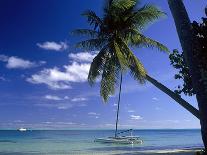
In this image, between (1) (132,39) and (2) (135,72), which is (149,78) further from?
(1) (132,39)

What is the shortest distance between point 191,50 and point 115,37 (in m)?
9.65

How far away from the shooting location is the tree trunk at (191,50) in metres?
10.2

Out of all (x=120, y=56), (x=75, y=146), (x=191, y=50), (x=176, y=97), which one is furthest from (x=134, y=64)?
(x=75, y=146)

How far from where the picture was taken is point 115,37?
66.2 feet

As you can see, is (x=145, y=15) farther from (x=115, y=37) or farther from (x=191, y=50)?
(x=191, y=50)

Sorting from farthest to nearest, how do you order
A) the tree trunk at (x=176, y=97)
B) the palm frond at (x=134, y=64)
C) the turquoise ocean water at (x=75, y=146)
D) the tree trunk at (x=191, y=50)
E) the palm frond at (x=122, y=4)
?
the turquoise ocean water at (x=75, y=146)
the palm frond at (x=122, y=4)
the palm frond at (x=134, y=64)
the tree trunk at (x=176, y=97)
the tree trunk at (x=191, y=50)

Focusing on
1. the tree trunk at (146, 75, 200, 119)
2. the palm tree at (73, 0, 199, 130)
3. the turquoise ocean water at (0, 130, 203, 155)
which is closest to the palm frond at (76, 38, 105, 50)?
the palm tree at (73, 0, 199, 130)

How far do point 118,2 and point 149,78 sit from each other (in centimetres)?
549

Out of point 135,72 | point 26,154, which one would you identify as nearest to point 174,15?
point 135,72

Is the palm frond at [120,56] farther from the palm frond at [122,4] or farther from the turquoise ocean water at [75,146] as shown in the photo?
the turquoise ocean water at [75,146]

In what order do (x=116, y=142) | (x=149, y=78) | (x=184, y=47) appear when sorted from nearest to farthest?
(x=184, y=47) → (x=149, y=78) → (x=116, y=142)

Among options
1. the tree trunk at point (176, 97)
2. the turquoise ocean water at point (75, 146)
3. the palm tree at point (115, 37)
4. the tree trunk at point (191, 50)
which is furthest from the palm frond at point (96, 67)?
the turquoise ocean water at point (75, 146)

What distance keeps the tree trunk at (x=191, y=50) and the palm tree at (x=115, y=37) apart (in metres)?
7.19

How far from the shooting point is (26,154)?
3152 cm
